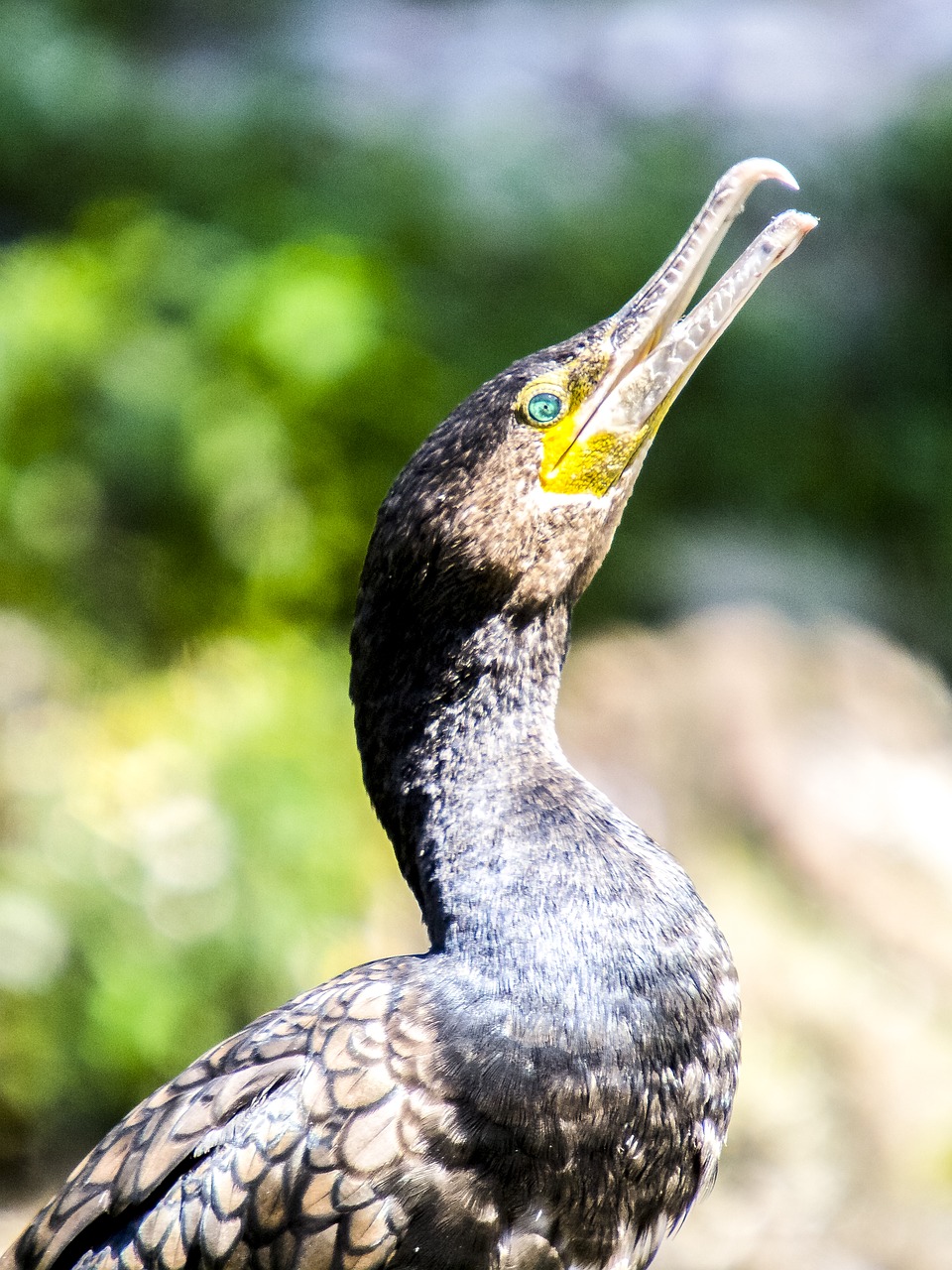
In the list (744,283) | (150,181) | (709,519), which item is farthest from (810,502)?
(744,283)

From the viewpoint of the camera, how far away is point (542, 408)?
229cm

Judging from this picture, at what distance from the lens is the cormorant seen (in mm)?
1944

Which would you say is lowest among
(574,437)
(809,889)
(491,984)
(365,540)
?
(491,984)

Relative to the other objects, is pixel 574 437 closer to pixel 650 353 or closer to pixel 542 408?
pixel 542 408

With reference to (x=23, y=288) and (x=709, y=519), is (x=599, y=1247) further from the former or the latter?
(x=23, y=288)

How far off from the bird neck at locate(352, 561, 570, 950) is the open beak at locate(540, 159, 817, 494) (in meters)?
0.25

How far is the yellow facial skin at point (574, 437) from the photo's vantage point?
2297 mm

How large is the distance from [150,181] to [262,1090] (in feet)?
22.0

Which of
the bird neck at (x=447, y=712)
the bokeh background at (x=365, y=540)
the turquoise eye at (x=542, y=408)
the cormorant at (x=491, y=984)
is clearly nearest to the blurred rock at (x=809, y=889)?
the bokeh background at (x=365, y=540)

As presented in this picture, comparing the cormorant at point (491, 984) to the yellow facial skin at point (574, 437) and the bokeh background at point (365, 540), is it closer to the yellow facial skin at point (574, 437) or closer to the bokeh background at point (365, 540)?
the yellow facial skin at point (574, 437)

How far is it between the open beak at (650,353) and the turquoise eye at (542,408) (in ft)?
0.15

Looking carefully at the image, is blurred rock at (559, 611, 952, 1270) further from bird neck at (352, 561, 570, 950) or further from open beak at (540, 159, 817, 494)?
open beak at (540, 159, 817, 494)

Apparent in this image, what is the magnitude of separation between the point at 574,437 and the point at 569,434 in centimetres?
1

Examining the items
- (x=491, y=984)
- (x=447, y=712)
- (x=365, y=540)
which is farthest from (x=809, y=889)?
(x=491, y=984)
